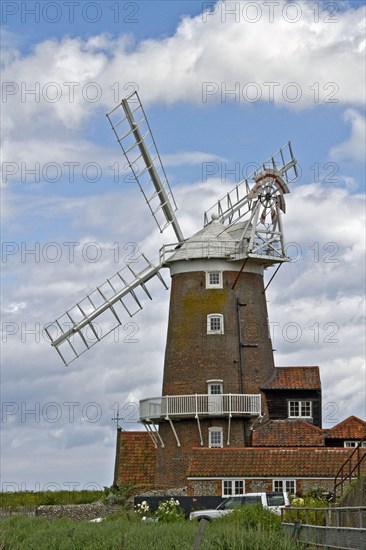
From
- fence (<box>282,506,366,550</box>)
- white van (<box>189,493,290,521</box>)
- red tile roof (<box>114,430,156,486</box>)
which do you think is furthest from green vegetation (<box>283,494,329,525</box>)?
red tile roof (<box>114,430,156,486</box>)

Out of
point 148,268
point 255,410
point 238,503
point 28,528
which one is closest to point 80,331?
point 148,268

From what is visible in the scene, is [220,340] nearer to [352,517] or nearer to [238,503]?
[238,503]

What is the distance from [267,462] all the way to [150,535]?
21.8 m

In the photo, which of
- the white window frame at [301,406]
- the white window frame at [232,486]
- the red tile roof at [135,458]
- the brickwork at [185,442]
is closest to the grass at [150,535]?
the white window frame at [232,486]

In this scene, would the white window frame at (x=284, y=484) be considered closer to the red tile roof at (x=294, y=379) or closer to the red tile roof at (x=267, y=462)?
the red tile roof at (x=267, y=462)

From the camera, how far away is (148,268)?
53812 mm

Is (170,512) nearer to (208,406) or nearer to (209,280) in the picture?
(208,406)

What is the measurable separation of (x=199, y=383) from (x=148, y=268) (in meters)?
5.76

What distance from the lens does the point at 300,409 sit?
53.4 m

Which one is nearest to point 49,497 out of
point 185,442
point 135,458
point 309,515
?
point 135,458

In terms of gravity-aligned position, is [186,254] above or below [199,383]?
above

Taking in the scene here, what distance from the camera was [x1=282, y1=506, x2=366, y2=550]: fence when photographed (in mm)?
23172

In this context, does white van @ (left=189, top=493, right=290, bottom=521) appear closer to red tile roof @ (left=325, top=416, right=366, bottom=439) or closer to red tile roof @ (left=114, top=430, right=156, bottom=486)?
red tile roof @ (left=325, top=416, right=366, bottom=439)

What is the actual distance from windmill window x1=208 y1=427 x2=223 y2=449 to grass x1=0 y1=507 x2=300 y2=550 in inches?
634
